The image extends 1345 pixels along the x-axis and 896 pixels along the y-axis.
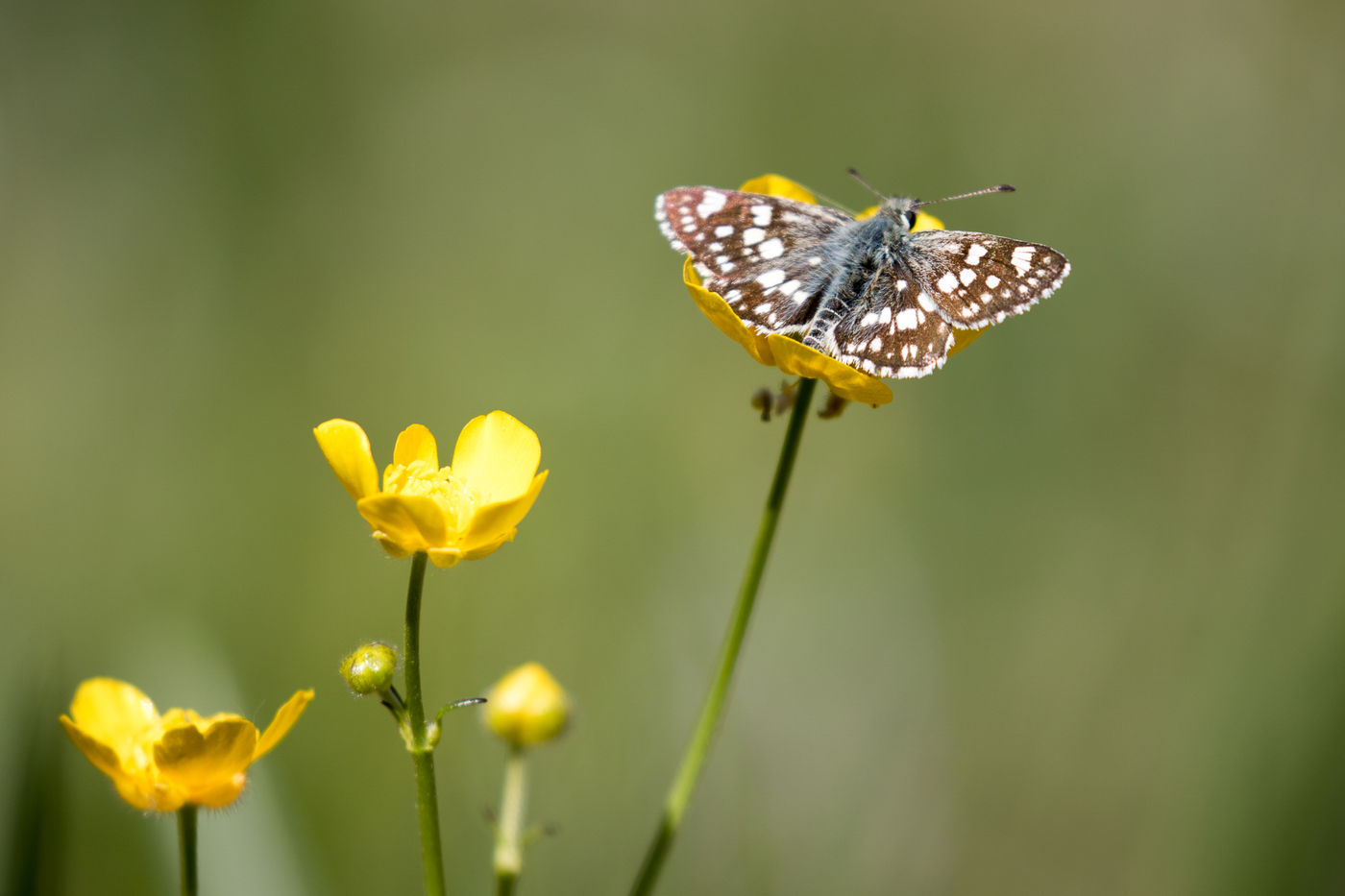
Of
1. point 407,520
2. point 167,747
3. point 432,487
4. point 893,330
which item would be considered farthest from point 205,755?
point 893,330

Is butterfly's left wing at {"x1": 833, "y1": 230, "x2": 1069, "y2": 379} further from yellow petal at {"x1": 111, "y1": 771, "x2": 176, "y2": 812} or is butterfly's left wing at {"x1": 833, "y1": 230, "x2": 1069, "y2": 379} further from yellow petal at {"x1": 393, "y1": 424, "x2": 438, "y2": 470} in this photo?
yellow petal at {"x1": 111, "y1": 771, "x2": 176, "y2": 812}

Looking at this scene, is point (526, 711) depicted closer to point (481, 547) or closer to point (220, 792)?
point (481, 547)

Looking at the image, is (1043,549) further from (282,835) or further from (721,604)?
(282,835)

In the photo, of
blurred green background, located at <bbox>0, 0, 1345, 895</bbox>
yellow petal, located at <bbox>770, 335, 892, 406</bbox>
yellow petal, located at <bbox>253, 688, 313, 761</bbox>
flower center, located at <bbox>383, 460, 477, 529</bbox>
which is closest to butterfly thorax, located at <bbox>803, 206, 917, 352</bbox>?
yellow petal, located at <bbox>770, 335, 892, 406</bbox>

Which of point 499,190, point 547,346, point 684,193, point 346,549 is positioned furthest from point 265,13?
point 684,193

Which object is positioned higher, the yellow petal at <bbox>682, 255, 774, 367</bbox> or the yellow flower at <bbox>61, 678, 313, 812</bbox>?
the yellow petal at <bbox>682, 255, 774, 367</bbox>
